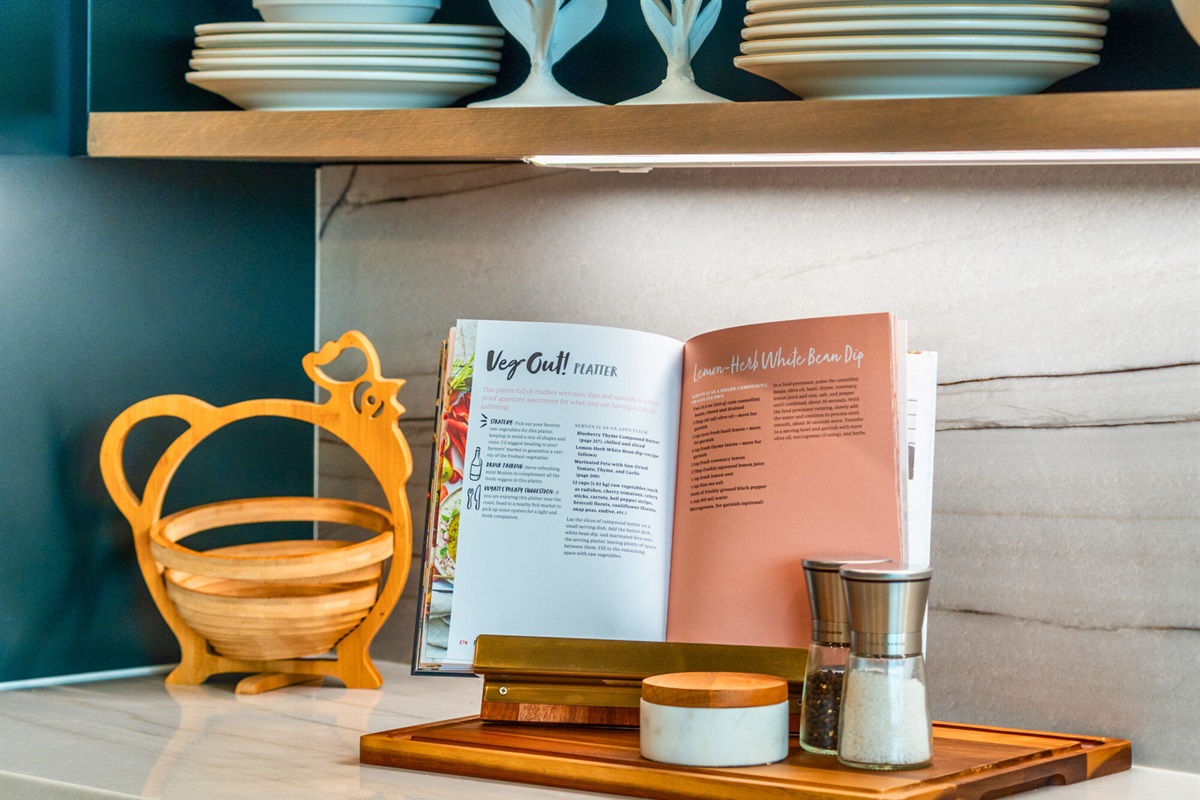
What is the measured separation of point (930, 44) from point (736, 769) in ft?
1.80

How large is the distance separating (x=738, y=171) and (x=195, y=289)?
2.03 ft

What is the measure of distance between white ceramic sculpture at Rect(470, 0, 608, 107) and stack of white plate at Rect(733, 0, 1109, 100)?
241mm

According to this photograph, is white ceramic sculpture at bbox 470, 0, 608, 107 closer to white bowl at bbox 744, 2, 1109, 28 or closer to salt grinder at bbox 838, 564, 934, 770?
A: white bowl at bbox 744, 2, 1109, 28

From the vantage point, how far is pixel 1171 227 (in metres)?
1.17

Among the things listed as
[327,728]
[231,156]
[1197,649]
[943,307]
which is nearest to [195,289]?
[231,156]

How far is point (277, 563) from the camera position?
137 centimetres

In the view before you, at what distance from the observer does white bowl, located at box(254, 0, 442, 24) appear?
1.36 m

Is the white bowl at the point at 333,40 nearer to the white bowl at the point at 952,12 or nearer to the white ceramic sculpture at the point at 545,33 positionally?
the white ceramic sculpture at the point at 545,33

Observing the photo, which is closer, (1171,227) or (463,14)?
(1171,227)

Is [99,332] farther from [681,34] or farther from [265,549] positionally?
[681,34]

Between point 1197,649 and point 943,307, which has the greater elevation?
point 943,307

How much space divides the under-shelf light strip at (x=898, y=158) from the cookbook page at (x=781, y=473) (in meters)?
0.14

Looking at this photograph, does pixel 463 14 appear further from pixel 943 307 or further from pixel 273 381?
pixel 943 307

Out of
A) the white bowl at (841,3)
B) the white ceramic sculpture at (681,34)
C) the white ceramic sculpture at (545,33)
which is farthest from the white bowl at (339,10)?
the white bowl at (841,3)
